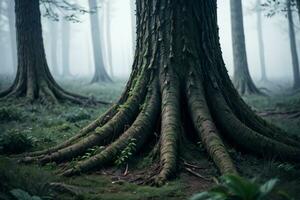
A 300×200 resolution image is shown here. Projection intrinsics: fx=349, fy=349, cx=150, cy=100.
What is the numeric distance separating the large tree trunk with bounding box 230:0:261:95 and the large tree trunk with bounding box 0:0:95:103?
7873mm

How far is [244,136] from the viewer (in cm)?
446

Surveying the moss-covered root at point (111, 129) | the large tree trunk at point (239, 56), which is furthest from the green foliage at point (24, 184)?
the large tree trunk at point (239, 56)

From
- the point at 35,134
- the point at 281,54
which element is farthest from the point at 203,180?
the point at 281,54

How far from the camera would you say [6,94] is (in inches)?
384

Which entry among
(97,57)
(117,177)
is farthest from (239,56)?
(117,177)

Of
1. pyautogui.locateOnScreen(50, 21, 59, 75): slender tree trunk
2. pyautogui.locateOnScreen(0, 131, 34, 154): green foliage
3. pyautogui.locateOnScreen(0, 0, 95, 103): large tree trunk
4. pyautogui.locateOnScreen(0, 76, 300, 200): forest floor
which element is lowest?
pyautogui.locateOnScreen(0, 76, 300, 200): forest floor

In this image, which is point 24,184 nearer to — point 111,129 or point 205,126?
point 111,129

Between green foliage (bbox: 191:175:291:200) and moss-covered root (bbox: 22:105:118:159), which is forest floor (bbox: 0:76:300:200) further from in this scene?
green foliage (bbox: 191:175:291:200)

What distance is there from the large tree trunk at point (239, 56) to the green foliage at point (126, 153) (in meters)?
11.2

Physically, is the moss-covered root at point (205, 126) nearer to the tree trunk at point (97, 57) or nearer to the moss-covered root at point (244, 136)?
the moss-covered root at point (244, 136)

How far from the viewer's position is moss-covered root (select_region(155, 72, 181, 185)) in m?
3.81

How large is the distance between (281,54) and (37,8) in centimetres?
10869

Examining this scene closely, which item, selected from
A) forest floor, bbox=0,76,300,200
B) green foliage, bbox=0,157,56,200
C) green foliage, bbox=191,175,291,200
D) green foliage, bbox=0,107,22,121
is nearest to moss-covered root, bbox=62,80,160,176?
forest floor, bbox=0,76,300,200

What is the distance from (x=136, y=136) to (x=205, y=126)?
2.89 ft
